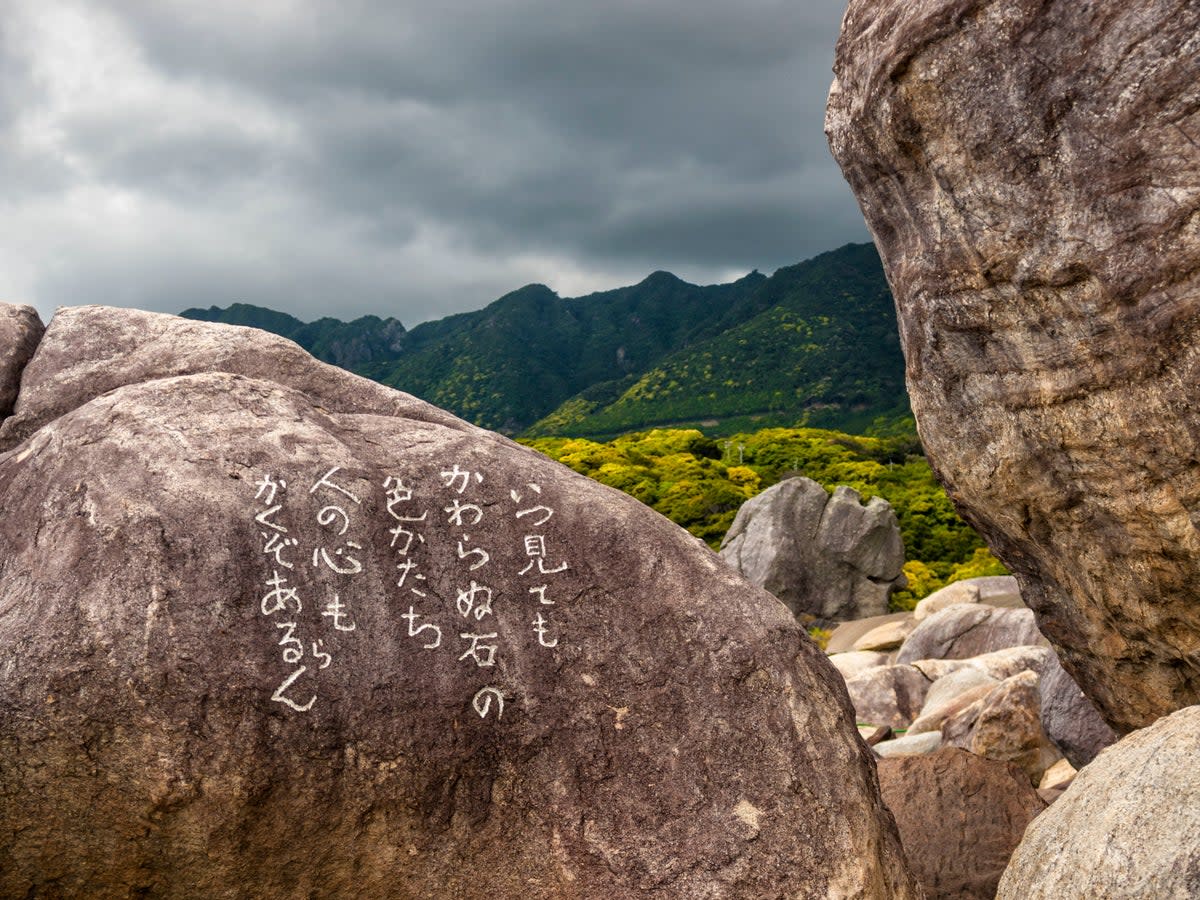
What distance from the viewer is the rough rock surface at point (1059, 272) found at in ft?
20.6

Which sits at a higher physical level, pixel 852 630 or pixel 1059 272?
pixel 1059 272

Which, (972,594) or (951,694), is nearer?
(951,694)

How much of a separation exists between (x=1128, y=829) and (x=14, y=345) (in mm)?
9347

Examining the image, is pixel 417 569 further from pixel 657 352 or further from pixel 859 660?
pixel 657 352

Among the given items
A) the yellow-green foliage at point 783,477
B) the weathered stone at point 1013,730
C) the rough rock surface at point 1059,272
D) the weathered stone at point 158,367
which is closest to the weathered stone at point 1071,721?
the weathered stone at point 1013,730

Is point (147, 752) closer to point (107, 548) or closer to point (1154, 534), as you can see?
point (107, 548)

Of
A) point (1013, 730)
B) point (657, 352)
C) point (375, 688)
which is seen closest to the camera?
point (375, 688)

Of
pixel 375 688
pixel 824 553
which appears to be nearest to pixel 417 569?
pixel 375 688

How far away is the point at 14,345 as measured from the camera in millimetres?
8984

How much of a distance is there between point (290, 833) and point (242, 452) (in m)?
2.63

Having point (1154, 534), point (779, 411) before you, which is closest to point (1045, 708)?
point (1154, 534)

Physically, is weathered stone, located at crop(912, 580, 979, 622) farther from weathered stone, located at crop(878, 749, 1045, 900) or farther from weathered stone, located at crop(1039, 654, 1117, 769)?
weathered stone, located at crop(878, 749, 1045, 900)

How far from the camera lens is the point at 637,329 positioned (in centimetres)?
16975

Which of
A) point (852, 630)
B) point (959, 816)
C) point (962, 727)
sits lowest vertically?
point (852, 630)
